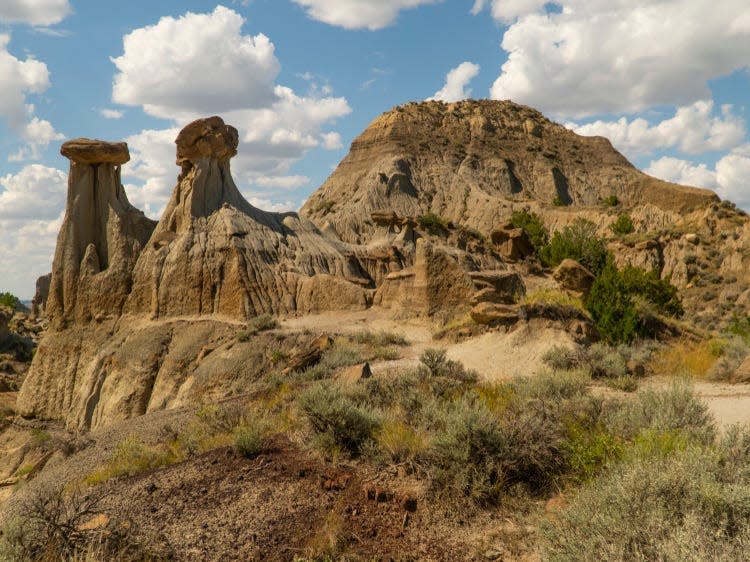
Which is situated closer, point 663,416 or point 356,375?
point 663,416

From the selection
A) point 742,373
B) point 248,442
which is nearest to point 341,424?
point 248,442

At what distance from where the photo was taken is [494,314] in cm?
1502

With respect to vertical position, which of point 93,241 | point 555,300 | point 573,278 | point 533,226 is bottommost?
point 555,300

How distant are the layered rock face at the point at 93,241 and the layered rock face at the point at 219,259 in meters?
0.94

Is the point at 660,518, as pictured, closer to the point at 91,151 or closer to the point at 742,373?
the point at 742,373

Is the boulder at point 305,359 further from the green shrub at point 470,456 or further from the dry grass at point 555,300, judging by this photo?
the green shrub at point 470,456

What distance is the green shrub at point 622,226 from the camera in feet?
155

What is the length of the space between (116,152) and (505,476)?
2412 centimetres

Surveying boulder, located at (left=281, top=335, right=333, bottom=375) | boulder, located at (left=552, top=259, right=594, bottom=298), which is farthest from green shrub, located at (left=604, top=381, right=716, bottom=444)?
boulder, located at (left=552, top=259, right=594, bottom=298)

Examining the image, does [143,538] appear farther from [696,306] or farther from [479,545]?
[696,306]

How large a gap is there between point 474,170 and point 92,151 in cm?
4760

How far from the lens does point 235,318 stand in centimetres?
2306

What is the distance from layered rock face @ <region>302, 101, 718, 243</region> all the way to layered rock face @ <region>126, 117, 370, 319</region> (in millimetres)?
26713

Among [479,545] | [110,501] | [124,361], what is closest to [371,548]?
[479,545]
